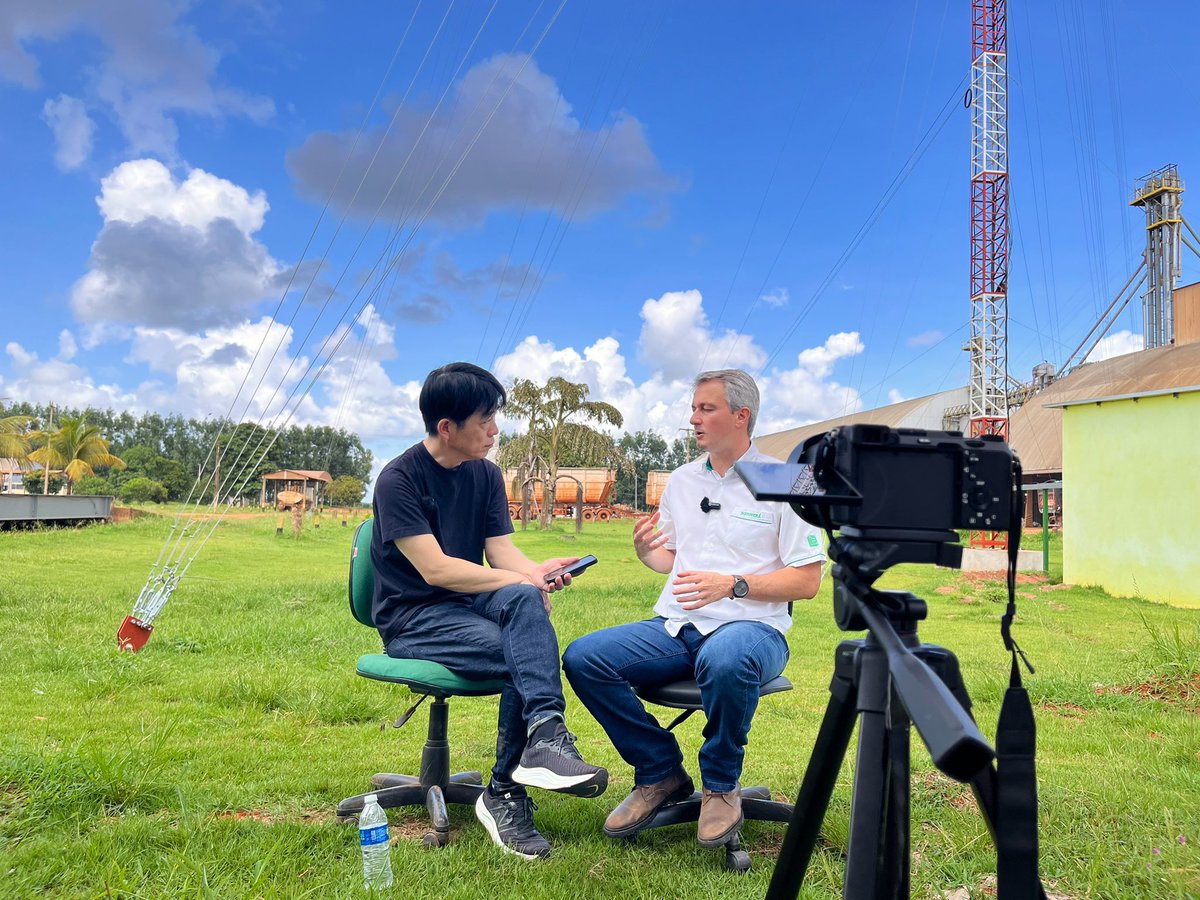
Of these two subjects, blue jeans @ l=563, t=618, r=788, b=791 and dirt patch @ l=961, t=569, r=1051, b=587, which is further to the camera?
dirt patch @ l=961, t=569, r=1051, b=587

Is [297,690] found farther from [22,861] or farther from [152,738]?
[22,861]

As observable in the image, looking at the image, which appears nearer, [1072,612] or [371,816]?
[371,816]

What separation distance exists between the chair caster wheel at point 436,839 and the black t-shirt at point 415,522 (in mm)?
645

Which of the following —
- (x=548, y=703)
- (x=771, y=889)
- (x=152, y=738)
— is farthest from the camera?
(x=152, y=738)

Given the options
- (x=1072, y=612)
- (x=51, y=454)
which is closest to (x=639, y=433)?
(x=51, y=454)

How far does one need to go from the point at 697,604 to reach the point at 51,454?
132 feet

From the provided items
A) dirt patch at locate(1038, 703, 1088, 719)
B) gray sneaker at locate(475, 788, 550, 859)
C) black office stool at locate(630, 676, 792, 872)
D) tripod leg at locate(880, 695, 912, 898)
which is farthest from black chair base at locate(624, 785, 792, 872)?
dirt patch at locate(1038, 703, 1088, 719)

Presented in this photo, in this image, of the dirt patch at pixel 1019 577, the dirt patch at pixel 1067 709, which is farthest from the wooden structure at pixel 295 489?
the dirt patch at pixel 1067 709

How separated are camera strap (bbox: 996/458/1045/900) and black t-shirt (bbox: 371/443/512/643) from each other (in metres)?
1.96

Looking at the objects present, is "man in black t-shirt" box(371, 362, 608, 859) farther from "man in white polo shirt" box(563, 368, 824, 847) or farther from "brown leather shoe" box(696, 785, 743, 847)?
"brown leather shoe" box(696, 785, 743, 847)

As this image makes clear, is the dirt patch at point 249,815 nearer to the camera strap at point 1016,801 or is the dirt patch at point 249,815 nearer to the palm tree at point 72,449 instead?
the camera strap at point 1016,801

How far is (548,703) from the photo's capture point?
8.42ft

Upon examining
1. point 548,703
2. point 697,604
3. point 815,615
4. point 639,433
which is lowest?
point 815,615

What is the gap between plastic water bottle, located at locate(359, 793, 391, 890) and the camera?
7.62ft
